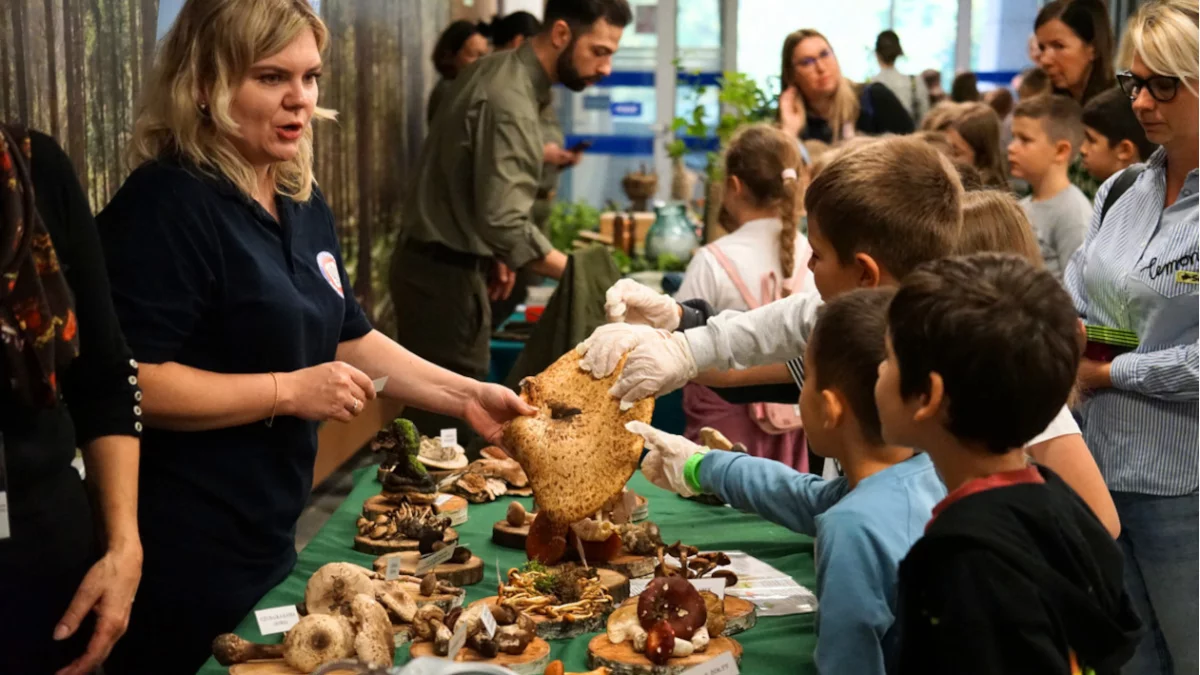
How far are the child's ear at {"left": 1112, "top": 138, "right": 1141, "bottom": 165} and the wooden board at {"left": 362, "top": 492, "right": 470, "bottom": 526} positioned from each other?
7.79 ft

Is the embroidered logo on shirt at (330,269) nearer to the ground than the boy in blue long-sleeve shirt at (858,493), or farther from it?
farther from it

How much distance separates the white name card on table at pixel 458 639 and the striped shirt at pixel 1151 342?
1.52 metres

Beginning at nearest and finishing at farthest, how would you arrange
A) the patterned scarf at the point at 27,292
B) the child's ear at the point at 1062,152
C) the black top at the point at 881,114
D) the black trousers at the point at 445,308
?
the patterned scarf at the point at 27,292 < the child's ear at the point at 1062,152 < the black trousers at the point at 445,308 < the black top at the point at 881,114

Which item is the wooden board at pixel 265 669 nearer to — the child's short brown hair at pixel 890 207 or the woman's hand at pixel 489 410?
the woman's hand at pixel 489 410

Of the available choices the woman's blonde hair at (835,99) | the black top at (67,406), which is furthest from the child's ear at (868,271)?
the woman's blonde hair at (835,99)

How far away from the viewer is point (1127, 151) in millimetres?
3826

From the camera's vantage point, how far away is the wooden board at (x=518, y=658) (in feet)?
6.07

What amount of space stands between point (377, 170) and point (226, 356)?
457 cm

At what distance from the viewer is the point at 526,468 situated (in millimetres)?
2301

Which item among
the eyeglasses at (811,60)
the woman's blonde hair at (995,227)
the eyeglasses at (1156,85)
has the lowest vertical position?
the woman's blonde hair at (995,227)

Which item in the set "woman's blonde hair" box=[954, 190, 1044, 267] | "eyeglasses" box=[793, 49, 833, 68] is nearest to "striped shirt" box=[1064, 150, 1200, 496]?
"woman's blonde hair" box=[954, 190, 1044, 267]

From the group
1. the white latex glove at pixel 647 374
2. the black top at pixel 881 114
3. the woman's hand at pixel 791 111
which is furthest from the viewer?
the black top at pixel 881 114

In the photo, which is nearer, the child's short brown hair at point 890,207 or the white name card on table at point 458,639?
the white name card on table at point 458,639

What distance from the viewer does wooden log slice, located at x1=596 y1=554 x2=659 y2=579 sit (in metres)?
2.30
